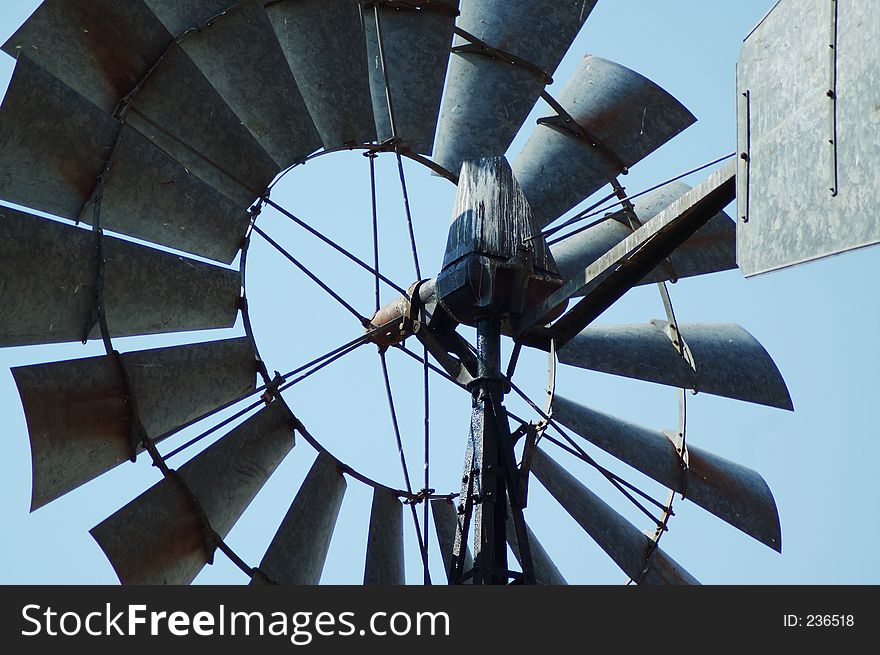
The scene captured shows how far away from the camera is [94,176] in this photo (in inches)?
298

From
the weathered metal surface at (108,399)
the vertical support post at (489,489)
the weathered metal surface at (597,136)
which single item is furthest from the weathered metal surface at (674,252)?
the weathered metal surface at (108,399)

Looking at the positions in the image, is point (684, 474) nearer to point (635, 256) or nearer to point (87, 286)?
point (635, 256)

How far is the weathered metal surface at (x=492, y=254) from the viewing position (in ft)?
26.1

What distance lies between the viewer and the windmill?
7.32 meters

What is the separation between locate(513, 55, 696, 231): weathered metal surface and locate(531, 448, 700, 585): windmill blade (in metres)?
1.65

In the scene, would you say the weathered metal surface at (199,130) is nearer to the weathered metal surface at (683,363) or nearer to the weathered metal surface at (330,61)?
the weathered metal surface at (330,61)

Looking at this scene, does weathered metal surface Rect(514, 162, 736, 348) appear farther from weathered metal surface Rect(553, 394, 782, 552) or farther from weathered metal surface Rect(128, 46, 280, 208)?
weathered metal surface Rect(128, 46, 280, 208)

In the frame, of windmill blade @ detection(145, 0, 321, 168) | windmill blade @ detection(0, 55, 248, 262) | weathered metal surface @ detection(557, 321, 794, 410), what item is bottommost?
weathered metal surface @ detection(557, 321, 794, 410)

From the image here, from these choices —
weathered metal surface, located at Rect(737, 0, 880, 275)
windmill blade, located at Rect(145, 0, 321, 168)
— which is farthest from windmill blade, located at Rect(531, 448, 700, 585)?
weathered metal surface, located at Rect(737, 0, 880, 275)

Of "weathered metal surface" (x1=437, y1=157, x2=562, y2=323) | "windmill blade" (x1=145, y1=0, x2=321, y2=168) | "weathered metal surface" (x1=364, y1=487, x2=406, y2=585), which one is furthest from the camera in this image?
"weathered metal surface" (x1=364, y1=487, x2=406, y2=585)

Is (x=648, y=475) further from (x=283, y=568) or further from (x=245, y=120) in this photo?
(x=245, y=120)

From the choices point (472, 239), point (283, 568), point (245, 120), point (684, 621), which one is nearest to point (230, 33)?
point (245, 120)

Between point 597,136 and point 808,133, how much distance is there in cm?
375

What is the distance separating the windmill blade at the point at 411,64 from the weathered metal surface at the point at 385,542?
2.19 metres
